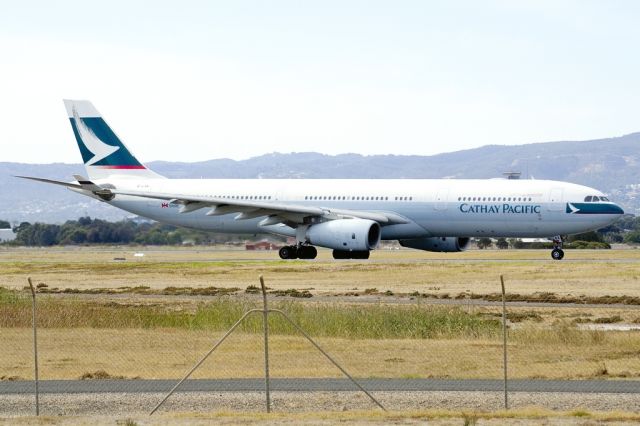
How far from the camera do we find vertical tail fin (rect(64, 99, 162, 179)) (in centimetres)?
6644

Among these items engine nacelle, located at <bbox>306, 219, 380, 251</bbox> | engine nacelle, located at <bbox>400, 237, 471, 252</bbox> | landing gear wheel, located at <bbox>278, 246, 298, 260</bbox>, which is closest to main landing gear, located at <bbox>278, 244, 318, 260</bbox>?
landing gear wheel, located at <bbox>278, 246, 298, 260</bbox>

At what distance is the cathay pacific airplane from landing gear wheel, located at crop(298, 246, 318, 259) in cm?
6

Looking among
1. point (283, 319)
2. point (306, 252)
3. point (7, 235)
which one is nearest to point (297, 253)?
point (306, 252)

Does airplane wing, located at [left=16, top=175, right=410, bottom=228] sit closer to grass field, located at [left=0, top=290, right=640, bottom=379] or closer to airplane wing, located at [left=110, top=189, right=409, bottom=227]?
airplane wing, located at [left=110, top=189, right=409, bottom=227]

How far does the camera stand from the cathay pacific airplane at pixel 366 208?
180ft

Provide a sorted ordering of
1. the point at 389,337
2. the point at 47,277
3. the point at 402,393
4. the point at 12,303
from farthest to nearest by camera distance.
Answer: the point at 47,277 → the point at 12,303 → the point at 389,337 → the point at 402,393

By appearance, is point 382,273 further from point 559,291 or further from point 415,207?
point 559,291

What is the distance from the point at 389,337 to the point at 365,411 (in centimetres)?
1100

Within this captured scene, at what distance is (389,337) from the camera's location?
30000 mm

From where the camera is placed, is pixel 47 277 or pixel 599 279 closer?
pixel 599 279

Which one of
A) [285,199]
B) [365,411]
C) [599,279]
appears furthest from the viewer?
[285,199]

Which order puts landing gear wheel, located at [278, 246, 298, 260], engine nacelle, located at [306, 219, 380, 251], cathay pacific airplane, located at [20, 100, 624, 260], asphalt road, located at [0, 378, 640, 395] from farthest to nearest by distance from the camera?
landing gear wheel, located at [278, 246, 298, 260] < engine nacelle, located at [306, 219, 380, 251] < cathay pacific airplane, located at [20, 100, 624, 260] < asphalt road, located at [0, 378, 640, 395]

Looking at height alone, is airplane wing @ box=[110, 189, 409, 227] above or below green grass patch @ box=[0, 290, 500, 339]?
above

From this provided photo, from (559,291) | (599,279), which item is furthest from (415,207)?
(559,291)
